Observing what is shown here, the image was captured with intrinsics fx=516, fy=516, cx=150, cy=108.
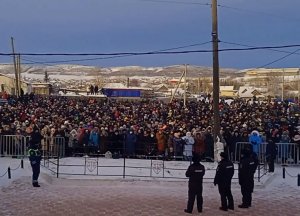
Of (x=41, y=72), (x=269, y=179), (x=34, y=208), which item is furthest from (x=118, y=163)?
(x=41, y=72)

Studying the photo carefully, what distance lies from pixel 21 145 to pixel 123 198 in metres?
7.95

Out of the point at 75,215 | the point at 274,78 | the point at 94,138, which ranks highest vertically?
the point at 274,78

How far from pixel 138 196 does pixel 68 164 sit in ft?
17.0

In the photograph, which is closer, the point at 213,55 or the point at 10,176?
the point at 10,176

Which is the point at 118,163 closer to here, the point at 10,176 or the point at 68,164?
the point at 68,164

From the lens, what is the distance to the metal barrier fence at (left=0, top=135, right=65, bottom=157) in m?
19.9

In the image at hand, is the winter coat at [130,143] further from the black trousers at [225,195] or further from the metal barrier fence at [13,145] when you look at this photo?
the black trousers at [225,195]

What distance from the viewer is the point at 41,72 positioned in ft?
644

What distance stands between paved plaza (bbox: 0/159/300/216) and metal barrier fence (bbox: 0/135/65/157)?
3.40m

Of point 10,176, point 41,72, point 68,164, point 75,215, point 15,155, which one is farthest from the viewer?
point 41,72

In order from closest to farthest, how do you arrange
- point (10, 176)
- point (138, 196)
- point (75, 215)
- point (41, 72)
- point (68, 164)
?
point (75, 215)
point (138, 196)
point (10, 176)
point (68, 164)
point (41, 72)

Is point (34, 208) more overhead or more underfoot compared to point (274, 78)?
more underfoot

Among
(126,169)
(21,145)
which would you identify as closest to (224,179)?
(126,169)

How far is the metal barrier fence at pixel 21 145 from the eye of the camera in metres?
19.9
